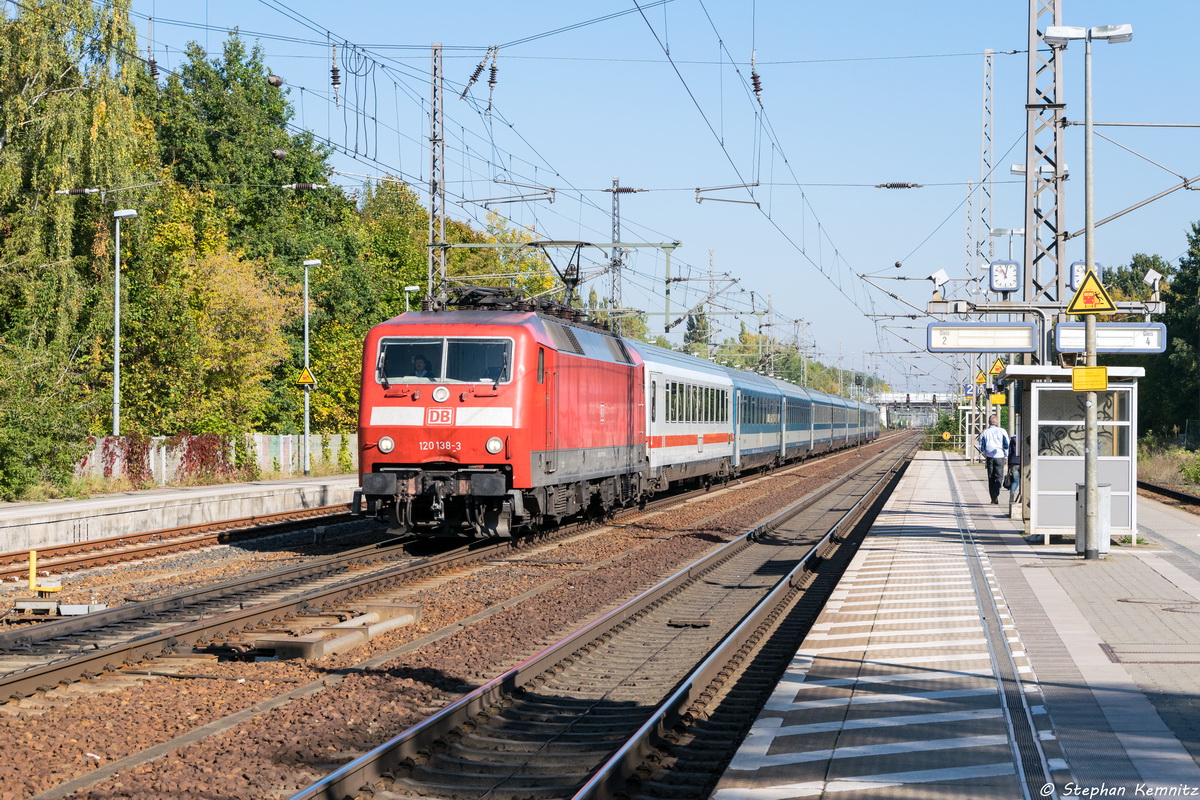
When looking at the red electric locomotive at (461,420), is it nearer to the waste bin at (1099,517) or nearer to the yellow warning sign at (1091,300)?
the yellow warning sign at (1091,300)

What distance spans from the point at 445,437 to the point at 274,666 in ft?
23.8

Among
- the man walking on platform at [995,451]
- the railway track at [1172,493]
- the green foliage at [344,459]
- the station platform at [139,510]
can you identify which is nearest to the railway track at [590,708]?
the station platform at [139,510]

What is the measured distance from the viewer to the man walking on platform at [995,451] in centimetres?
2592

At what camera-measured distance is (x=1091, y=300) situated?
15.9 meters

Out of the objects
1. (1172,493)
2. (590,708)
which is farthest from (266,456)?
(590,708)

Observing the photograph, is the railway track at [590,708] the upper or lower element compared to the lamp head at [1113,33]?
lower

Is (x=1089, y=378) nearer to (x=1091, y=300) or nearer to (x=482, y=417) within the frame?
(x=1091, y=300)

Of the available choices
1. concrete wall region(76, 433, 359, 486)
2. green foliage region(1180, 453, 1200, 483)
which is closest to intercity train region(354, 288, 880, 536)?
concrete wall region(76, 433, 359, 486)

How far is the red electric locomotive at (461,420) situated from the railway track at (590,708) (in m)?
3.23

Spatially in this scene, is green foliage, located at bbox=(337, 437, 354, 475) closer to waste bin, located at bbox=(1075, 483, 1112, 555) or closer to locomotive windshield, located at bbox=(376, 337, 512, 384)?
locomotive windshield, located at bbox=(376, 337, 512, 384)

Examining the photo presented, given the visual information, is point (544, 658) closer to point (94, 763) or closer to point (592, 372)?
point (94, 763)

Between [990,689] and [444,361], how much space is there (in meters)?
10.4

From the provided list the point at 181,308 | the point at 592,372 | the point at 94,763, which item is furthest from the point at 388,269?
the point at 94,763

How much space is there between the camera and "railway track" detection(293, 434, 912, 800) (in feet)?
22.4
